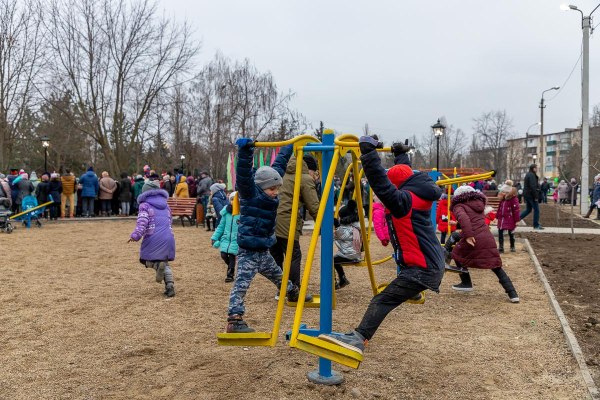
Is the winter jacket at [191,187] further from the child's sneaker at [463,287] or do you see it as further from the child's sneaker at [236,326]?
the child's sneaker at [236,326]

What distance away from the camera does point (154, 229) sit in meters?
7.07

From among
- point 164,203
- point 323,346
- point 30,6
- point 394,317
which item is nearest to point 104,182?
point 30,6

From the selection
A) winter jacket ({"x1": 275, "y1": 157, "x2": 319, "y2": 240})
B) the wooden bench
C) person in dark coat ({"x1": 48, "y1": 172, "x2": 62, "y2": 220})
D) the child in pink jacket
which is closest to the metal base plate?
winter jacket ({"x1": 275, "y1": 157, "x2": 319, "y2": 240})

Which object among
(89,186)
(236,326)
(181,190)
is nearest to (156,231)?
(236,326)

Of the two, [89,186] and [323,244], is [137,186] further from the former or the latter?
[323,244]

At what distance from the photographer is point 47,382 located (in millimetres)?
4168

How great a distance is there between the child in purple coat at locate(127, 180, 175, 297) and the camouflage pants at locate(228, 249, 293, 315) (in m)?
2.28

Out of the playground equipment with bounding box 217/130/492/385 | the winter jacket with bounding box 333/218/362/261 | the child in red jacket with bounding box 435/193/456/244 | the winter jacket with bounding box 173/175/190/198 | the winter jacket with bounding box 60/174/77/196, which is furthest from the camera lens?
the winter jacket with bounding box 60/174/77/196

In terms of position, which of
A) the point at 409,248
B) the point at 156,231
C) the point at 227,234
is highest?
the point at 409,248

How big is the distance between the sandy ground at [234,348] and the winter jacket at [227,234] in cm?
59

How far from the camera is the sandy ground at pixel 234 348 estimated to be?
13.3ft

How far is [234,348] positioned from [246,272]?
0.69 meters

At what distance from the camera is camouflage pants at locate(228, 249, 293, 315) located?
15.6 ft

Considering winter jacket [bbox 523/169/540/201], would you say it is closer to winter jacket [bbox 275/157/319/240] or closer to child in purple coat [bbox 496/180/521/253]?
child in purple coat [bbox 496/180/521/253]
